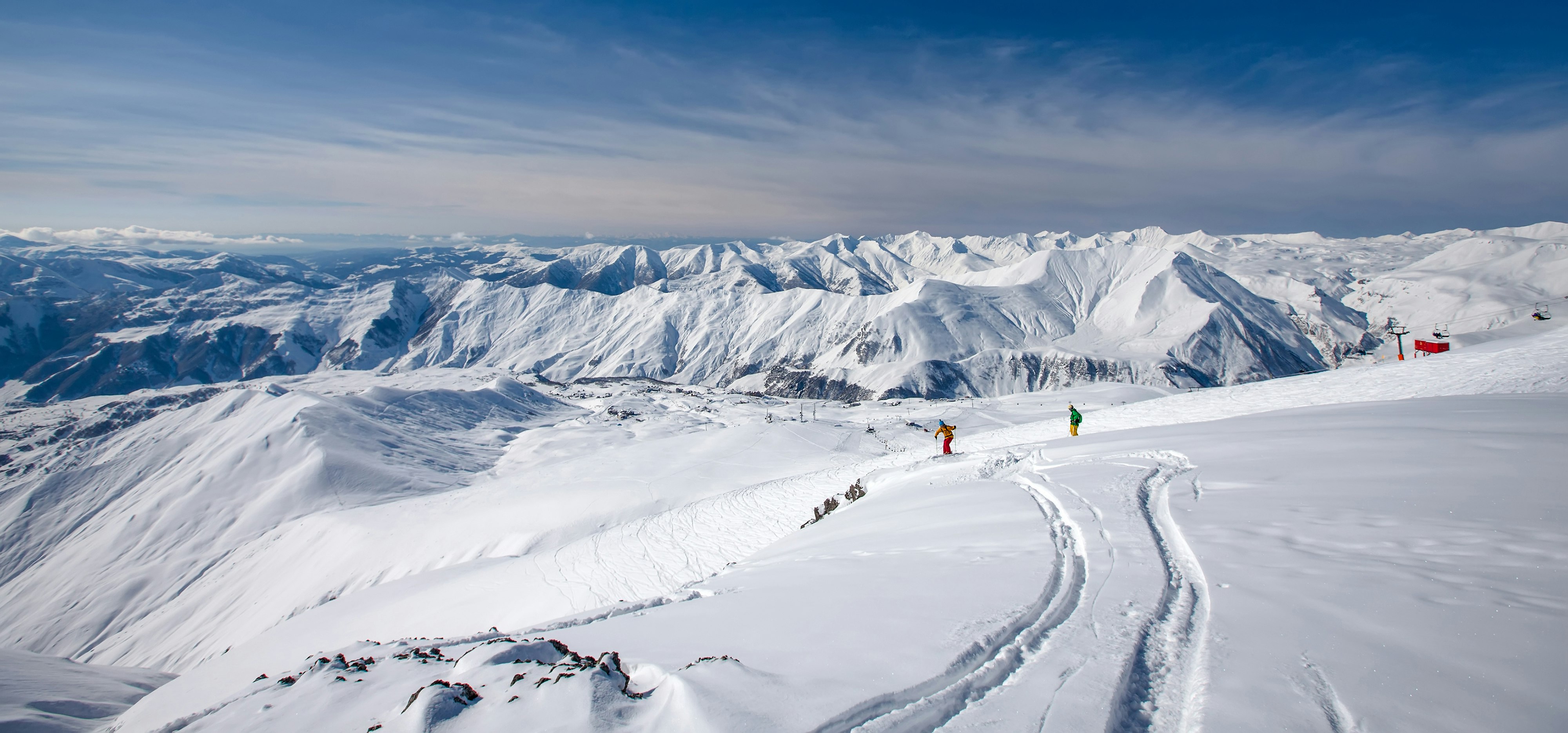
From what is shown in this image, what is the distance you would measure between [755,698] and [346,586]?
44290 millimetres

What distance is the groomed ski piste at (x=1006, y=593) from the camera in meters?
5.57

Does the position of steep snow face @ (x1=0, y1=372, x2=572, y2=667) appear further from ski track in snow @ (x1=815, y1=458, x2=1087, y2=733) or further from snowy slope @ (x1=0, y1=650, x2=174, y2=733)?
ski track in snow @ (x1=815, y1=458, x2=1087, y2=733)

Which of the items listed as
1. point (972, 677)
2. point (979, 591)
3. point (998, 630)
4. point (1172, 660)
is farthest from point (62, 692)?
point (1172, 660)

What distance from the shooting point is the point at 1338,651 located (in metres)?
5.73

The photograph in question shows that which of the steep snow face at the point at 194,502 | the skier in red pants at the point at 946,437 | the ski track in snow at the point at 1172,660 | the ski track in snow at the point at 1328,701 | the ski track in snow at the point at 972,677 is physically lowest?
the steep snow face at the point at 194,502

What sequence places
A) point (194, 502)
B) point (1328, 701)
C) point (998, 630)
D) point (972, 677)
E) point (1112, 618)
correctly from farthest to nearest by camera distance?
point (194, 502) < point (1112, 618) < point (998, 630) < point (972, 677) < point (1328, 701)

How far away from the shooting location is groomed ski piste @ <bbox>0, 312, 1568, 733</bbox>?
5570mm

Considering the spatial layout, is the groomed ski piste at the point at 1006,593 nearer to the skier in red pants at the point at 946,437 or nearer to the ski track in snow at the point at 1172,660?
the ski track in snow at the point at 1172,660

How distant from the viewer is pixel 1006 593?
844 centimetres

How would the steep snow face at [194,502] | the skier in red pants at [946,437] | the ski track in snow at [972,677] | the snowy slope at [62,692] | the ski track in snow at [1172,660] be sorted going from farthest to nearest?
the steep snow face at [194,502], the skier in red pants at [946,437], the snowy slope at [62,692], the ski track in snow at [972,677], the ski track in snow at [1172,660]

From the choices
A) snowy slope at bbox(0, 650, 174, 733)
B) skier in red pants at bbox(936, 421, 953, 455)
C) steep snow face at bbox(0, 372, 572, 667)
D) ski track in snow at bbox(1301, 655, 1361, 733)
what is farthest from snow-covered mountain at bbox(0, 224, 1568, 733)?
steep snow face at bbox(0, 372, 572, 667)

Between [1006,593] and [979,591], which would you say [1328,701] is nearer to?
[1006,593]

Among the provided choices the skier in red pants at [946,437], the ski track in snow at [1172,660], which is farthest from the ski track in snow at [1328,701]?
the skier in red pants at [946,437]

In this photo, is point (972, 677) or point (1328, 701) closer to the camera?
point (1328, 701)
